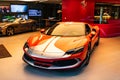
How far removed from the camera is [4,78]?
11.5ft

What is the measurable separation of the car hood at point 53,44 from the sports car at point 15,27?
4748mm

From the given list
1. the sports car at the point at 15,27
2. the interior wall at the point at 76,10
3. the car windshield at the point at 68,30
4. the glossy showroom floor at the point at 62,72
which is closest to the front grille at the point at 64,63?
the glossy showroom floor at the point at 62,72

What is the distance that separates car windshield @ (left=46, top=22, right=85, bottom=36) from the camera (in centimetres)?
482

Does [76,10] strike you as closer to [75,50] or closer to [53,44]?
[53,44]

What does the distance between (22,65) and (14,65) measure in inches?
7.5

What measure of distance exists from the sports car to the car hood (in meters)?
4.75

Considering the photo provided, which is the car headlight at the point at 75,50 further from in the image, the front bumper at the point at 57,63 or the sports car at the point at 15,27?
the sports car at the point at 15,27

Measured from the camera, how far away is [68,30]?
4953 mm

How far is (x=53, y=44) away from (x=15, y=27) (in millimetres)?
5871

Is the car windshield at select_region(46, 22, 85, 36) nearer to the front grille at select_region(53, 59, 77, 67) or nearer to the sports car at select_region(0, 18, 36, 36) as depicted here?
the front grille at select_region(53, 59, 77, 67)

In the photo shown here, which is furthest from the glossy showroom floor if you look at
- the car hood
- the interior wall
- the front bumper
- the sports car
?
the interior wall

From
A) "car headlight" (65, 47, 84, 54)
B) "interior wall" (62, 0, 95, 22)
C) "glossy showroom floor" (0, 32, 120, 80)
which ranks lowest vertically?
"glossy showroom floor" (0, 32, 120, 80)

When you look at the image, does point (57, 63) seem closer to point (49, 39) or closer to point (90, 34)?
point (49, 39)

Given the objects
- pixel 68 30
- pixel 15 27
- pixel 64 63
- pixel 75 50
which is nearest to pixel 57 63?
pixel 64 63
